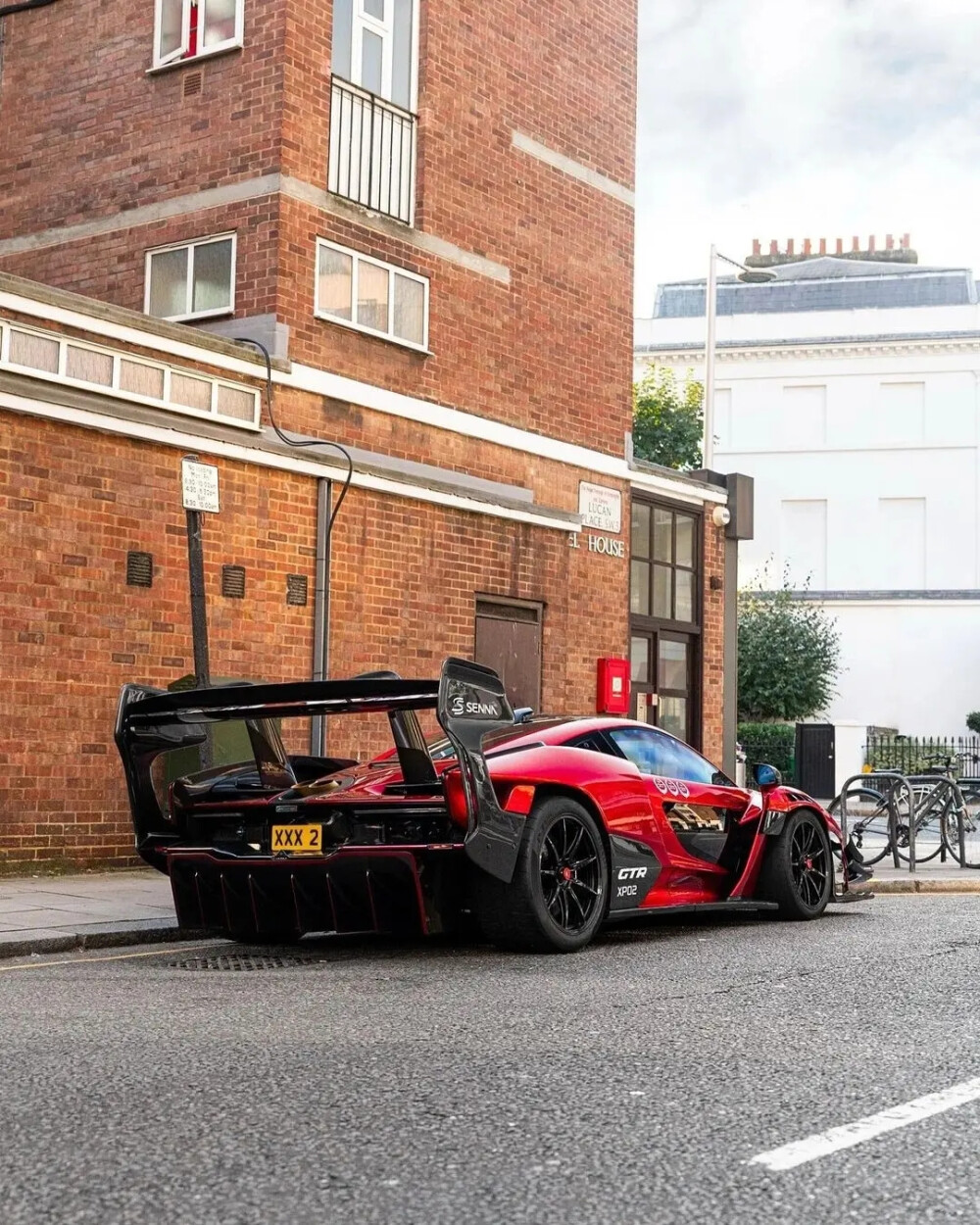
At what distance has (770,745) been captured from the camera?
36.0m

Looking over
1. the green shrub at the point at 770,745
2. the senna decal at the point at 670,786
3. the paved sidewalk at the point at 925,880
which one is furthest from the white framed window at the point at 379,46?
the green shrub at the point at 770,745

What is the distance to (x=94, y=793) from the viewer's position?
12875 millimetres

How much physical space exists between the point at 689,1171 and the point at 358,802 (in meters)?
4.11

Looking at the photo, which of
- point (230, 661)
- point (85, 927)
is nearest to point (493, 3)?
point (230, 661)

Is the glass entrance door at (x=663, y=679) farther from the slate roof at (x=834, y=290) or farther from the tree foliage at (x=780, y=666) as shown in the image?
the slate roof at (x=834, y=290)

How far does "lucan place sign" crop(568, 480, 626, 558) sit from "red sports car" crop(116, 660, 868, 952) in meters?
9.30

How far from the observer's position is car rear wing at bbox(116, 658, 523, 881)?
25.1ft

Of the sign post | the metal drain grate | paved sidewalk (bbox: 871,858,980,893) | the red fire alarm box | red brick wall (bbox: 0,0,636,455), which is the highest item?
red brick wall (bbox: 0,0,636,455)

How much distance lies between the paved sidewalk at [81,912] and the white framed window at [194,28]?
27.7ft

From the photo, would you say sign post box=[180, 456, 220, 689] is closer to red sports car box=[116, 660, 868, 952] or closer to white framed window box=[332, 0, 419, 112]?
red sports car box=[116, 660, 868, 952]

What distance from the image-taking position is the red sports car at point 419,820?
7738mm

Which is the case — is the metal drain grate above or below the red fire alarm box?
below

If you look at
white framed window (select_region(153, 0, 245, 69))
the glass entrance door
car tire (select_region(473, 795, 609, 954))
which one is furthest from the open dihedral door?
the glass entrance door

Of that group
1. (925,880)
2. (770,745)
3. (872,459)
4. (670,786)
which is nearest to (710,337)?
(770,745)
